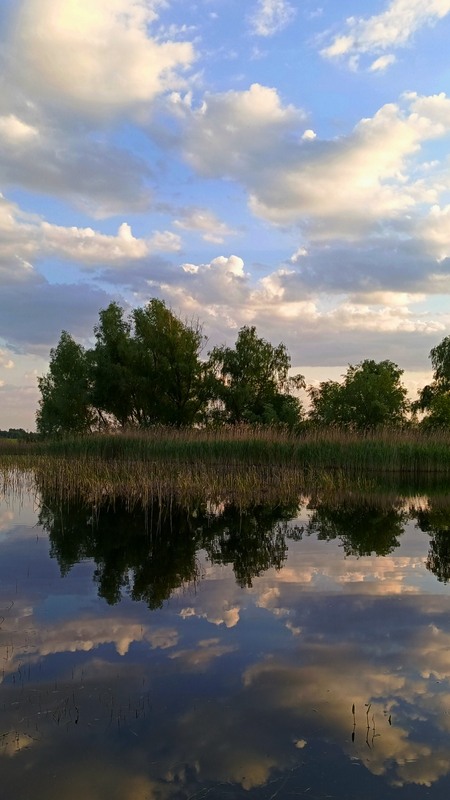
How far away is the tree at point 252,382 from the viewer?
142ft

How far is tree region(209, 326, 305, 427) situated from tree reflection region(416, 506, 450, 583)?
98.3ft

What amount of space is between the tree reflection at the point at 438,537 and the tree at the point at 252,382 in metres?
30.0

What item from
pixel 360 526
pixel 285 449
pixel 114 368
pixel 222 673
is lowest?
pixel 360 526

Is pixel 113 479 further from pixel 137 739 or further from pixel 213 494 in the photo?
pixel 137 739

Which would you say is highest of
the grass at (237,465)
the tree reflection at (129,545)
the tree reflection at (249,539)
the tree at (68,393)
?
the tree at (68,393)

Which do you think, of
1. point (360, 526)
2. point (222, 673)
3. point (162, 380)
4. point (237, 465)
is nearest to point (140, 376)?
point (162, 380)

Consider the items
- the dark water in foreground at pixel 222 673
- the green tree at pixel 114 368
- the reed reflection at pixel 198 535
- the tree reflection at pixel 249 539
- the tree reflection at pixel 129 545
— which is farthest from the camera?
the green tree at pixel 114 368

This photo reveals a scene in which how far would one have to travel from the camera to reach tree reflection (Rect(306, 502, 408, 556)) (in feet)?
28.7

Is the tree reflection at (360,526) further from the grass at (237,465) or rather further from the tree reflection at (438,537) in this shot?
the grass at (237,465)

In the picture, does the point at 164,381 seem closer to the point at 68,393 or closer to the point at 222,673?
the point at 68,393

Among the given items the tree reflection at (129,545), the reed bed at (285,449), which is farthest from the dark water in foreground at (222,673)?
the reed bed at (285,449)

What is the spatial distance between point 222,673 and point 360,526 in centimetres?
683

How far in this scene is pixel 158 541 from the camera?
8734mm

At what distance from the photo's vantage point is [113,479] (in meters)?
16.7
